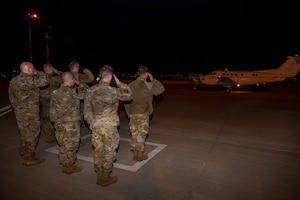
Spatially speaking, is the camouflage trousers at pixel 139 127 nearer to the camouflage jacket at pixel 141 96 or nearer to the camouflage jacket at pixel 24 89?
the camouflage jacket at pixel 141 96

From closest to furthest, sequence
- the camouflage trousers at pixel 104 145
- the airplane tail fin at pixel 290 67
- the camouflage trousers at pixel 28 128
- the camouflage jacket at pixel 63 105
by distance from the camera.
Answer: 1. the camouflage trousers at pixel 104 145
2. the camouflage jacket at pixel 63 105
3. the camouflage trousers at pixel 28 128
4. the airplane tail fin at pixel 290 67

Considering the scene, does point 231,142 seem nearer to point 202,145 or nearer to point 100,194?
point 202,145

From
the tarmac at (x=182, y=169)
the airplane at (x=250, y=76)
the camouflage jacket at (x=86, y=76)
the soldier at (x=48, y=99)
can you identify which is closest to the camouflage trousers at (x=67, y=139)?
the tarmac at (x=182, y=169)

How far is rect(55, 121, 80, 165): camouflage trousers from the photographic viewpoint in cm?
486

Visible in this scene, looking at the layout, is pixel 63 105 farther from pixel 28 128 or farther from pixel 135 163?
pixel 135 163

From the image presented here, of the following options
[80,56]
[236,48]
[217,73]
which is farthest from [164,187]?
[80,56]

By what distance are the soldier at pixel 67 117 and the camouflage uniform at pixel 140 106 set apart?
1.22m

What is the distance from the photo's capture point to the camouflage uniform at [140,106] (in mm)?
5414

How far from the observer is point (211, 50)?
93.6 m

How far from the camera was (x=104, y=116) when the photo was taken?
4.27 meters

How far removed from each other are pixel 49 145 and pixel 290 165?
6466 millimetres

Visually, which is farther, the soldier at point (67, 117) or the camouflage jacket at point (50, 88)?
the camouflage jacket at point (50, 88)

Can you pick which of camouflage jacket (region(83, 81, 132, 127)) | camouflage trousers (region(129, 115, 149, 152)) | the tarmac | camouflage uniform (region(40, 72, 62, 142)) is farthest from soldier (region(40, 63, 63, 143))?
camouflage jacket (region(83, 81, 132, 127))

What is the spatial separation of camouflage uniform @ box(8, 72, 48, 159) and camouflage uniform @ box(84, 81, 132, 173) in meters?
1.74
